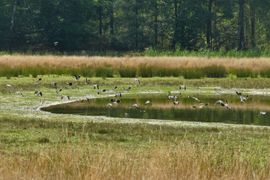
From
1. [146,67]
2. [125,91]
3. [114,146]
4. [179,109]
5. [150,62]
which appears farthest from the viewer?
[150,62]

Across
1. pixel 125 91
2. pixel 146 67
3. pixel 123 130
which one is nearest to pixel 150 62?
pixel 146 67

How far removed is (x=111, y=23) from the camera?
219 feet

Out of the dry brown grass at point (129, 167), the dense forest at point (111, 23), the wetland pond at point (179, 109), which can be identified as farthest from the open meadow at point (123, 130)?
the dense forest at point (111, 23)

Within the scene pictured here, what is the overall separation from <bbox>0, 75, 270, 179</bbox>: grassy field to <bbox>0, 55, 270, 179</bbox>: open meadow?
0.02 m

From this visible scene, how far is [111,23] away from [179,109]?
49.0 metres

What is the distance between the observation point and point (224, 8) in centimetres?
6412

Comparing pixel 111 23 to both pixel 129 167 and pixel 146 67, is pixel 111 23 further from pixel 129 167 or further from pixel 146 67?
pixel 129 167

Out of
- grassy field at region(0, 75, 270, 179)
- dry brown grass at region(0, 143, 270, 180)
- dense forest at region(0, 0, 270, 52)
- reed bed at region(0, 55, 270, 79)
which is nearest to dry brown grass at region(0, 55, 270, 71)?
reed bed at region(0, 55, 270, 79)

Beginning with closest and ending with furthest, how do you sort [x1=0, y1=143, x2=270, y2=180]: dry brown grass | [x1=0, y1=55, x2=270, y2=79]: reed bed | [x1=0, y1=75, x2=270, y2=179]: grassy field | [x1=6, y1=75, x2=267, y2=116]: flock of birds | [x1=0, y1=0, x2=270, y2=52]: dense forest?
[x1=0, y1=143, x2=270, y2=180]: dry brown grass, [x1=0, y1=75, x2=270, y2=179]: grassy field, [x1=6, y1=75, x2=267, y2=116]: flock of birds, [x1=0, y1=55, x2=270, y2=79]: reed bed, [x1=0, y1=0, x2=270, y2=52]: dense forest

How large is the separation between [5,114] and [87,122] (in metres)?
2.32

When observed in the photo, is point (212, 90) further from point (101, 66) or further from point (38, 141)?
point (38, 141)

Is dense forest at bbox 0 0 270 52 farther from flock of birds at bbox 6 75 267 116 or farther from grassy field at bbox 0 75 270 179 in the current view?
grassy field at bbox 0 75 270 179

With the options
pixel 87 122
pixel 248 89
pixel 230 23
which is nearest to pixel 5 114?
pixel 87 122

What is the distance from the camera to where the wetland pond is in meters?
16.5
